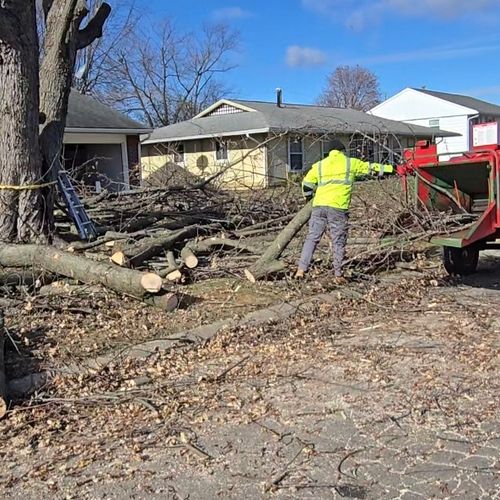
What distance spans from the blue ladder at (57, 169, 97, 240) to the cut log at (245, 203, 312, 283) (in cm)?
→ 302

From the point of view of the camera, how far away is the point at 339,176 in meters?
7.72

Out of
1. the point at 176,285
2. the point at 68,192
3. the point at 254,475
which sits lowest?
the point at 254,475

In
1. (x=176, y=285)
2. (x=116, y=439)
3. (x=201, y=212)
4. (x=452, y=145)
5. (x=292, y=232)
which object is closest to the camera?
(x=116, y=439)

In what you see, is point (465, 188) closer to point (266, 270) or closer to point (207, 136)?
point (266, 270)

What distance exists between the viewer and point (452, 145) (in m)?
48.6

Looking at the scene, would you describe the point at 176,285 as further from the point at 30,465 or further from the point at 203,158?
the point at 203,158

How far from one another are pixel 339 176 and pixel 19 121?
4369mm

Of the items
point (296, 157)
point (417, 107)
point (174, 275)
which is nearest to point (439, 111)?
point (417, 107)

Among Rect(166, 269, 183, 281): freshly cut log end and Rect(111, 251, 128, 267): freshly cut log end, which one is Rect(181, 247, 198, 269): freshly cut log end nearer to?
Rect(166, 269, 183, 281): freshly cut log end

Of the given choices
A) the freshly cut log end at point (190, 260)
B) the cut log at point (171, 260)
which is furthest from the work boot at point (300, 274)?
the cut log at point (171, 260)

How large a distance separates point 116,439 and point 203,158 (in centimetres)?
2742

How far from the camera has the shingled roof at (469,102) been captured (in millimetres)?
50412

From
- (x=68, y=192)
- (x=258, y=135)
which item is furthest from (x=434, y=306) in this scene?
(x=258, y=135)

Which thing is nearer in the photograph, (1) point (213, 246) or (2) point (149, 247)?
(2) point (149, 247)
